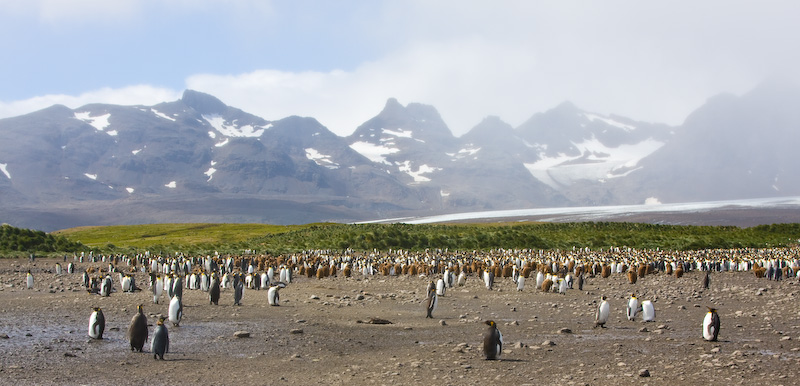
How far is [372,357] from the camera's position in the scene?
10336mm

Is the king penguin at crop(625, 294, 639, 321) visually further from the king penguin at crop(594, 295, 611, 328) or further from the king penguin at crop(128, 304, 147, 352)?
the king penguin at crop(128, 304, 147, 352)

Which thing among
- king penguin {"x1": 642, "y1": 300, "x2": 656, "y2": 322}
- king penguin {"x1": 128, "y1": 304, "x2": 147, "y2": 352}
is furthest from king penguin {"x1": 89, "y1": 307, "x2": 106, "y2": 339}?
king penguin {"x1": 642, "y1": 300, "x2": 656, "y2": 322}

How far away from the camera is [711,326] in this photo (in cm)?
1109

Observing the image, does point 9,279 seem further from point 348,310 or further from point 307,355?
point 307,355

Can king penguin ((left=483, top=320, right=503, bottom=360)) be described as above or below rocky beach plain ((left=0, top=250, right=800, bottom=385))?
above

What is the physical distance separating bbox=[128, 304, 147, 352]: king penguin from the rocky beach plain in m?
0.18

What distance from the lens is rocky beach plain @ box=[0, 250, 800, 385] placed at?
8.81 meters

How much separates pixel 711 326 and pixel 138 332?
10051mm

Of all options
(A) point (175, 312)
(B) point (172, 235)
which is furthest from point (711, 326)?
(B) point (172, 235)

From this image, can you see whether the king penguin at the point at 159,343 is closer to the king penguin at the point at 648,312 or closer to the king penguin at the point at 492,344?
the king penguin at the point at 492,344

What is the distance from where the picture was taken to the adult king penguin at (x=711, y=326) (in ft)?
36.3

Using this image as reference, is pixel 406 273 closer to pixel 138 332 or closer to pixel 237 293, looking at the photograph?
pixel 237 293

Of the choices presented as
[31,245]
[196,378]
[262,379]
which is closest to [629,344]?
[262,379]

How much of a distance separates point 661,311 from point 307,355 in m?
9.70
